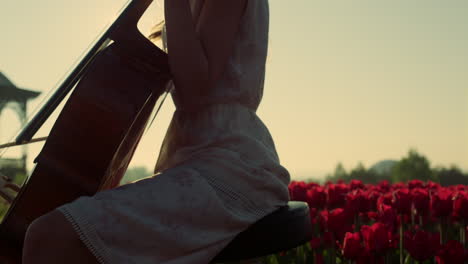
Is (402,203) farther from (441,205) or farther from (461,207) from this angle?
(461,207)

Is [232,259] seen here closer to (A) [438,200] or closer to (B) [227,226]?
(B) [227,226]

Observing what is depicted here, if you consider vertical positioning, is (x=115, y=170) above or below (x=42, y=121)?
below

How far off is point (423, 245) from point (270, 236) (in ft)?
4.70

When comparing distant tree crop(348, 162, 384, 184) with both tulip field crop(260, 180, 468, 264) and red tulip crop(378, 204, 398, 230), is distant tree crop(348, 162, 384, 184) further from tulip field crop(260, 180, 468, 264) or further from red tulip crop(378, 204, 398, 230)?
red tulip crop(378, 204, 398, 230)

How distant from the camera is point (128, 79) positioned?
221 centimetres

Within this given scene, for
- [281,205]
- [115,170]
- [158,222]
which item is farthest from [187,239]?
[115,170]

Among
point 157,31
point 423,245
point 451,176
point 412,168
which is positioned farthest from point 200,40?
point 412,168

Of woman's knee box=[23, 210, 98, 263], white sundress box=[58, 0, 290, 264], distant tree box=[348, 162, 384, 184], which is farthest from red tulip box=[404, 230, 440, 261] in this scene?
distant tree box=[348, 162, 384, 184]

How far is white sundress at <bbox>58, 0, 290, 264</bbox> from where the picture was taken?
1.74 m

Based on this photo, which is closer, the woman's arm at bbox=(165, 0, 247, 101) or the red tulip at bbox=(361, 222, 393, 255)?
the woman's arm at bbox=(165, 0, 247, 101)

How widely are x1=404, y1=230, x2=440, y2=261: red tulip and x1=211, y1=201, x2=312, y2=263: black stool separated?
118 cm

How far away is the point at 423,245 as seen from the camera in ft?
10.3

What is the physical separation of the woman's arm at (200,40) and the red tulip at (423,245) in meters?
1.67

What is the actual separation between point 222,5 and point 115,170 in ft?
2.83
